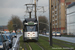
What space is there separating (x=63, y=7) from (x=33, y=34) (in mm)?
80757

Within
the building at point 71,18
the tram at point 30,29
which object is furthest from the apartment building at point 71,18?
the tram at point 30,29

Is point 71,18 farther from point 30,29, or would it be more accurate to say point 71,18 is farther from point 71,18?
point 30,29

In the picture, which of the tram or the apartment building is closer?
the tram

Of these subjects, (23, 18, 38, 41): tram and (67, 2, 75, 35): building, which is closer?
(23, 18, 38, 41): tram

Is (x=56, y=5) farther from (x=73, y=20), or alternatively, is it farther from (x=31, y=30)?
(x=31, y=30)

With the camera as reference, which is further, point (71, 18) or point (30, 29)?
point (71, 18)

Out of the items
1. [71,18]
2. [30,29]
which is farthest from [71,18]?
[30,29]

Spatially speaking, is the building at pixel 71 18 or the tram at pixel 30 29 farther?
the building at pixel 71 18

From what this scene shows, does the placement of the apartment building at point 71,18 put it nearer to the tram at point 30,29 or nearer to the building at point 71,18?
the building at point 71,18

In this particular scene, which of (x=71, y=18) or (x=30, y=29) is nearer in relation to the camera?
(x=30, y=29)

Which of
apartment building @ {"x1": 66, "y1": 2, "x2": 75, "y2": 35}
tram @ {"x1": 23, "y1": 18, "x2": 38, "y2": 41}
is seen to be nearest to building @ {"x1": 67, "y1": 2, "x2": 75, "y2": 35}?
apartment building @ {"x1": 66, "y1": 2, "x2": 75, "y2": 35}

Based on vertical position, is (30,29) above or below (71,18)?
below

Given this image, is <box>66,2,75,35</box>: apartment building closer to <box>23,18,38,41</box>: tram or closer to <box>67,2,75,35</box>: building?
<box>67,2,75,35</box>: building

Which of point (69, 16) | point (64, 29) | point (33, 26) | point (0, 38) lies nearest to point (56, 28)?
point (64, 29)
